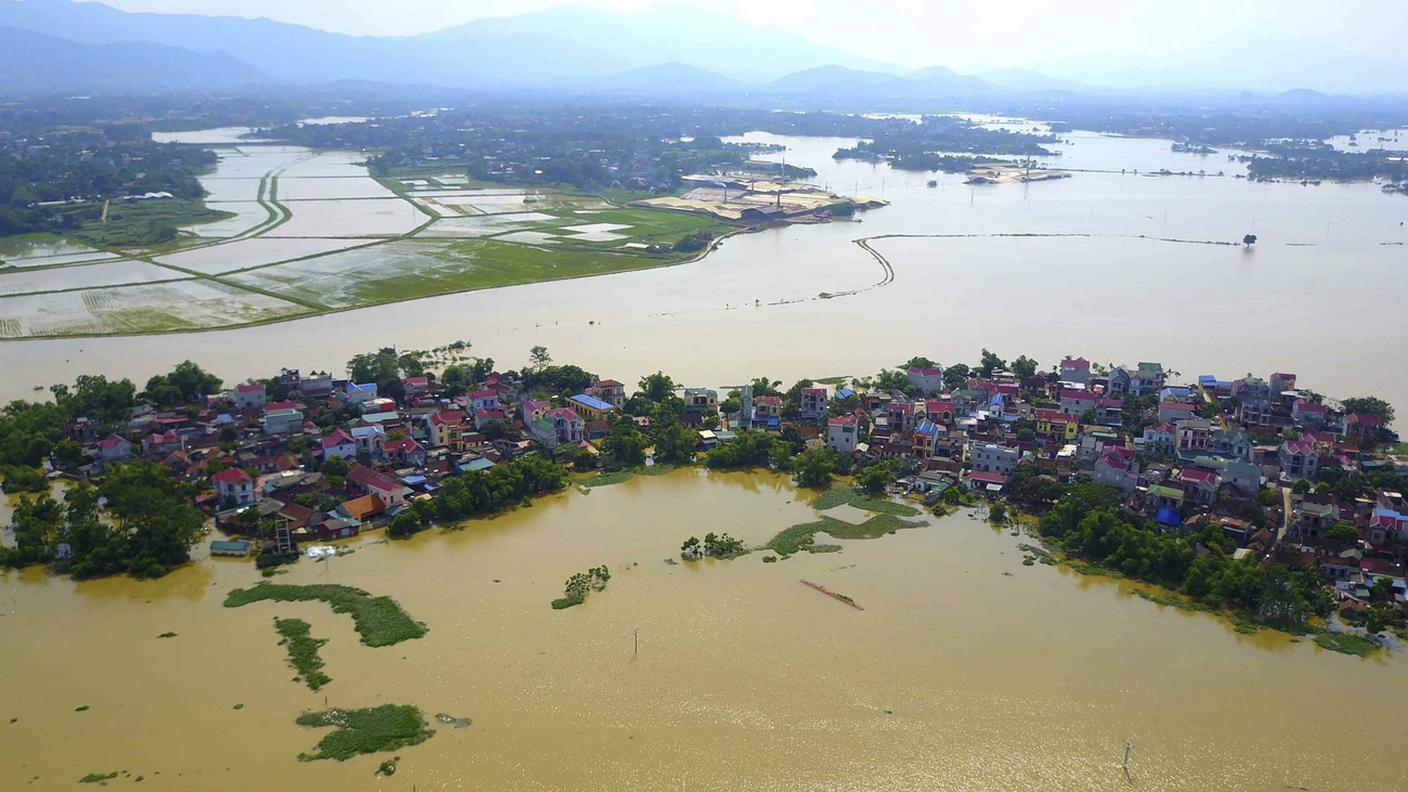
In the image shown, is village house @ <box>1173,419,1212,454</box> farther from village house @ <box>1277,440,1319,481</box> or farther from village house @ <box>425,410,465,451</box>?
village house @ <box>425,410,465,451</box>

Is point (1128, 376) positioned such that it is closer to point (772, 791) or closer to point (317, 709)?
point (772, 791)

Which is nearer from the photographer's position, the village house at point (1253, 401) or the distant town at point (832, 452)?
the distant town at point (832, 452)

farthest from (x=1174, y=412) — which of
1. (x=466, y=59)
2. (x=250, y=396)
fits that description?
(x=466, y=59)

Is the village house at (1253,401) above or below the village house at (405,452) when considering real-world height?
above

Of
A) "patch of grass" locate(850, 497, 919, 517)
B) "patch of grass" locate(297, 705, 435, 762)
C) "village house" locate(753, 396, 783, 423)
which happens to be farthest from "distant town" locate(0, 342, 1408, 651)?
"patch of grass" locate(297, 705, 435, 762)

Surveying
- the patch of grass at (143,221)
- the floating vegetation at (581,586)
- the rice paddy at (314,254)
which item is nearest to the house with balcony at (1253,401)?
the floating vegetation at (581,586)

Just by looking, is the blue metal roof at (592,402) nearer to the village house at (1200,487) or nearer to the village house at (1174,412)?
the village house at (1200,487)

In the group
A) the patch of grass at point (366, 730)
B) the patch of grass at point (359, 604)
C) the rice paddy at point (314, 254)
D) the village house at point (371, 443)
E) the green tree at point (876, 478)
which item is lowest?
the patch of grass at point (366, 730)
